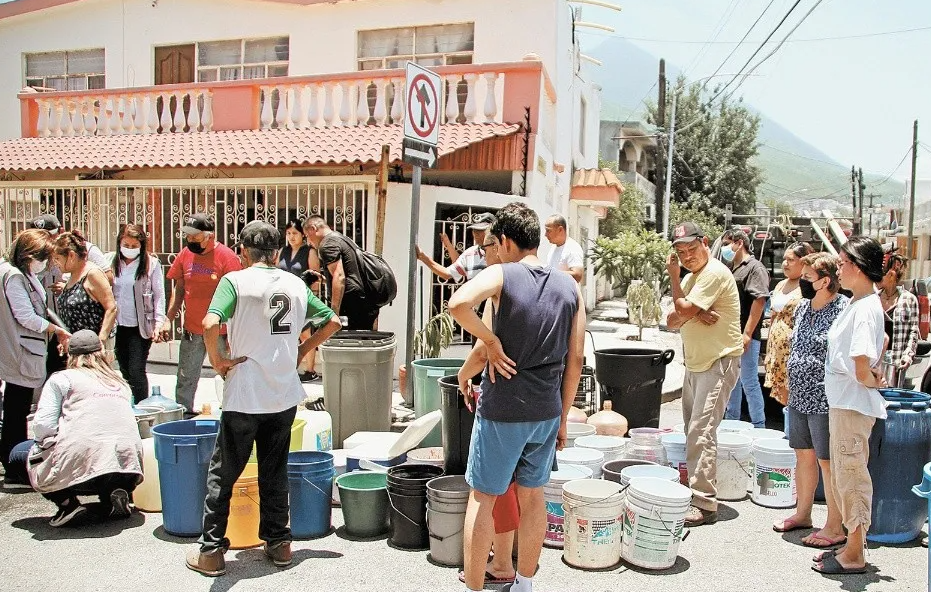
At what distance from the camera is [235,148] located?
435 inches

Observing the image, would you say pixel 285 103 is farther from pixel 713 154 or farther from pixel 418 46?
pixel 713 154

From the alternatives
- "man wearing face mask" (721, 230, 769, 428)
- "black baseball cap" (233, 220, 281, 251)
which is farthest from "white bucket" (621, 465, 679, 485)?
"black baseball cap" (233, 220, 281, 251)

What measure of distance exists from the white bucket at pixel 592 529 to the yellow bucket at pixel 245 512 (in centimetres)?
182

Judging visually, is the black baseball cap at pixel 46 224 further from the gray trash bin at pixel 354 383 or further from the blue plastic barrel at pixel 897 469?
the blue plastic barrel at pixel 897 469

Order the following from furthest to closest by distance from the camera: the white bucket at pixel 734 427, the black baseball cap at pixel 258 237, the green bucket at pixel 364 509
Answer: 1. the white bucket at pixel 734 427
2. the green bucket at pixel 364 509
3. the black baseball cap at pixel 258 237

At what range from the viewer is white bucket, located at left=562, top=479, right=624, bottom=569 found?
4648 millimetres

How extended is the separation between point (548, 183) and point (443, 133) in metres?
3.37

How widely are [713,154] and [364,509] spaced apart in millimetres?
38441

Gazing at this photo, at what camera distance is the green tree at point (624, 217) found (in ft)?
92.2

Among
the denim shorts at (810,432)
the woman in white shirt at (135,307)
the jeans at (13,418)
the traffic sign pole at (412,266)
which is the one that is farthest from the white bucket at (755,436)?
the jeans at (13,418)

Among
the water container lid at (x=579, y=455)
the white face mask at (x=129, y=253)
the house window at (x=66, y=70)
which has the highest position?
the house window at (x=66, y=70)

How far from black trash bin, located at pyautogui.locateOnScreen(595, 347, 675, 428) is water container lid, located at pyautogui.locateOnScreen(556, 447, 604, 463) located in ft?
4.84

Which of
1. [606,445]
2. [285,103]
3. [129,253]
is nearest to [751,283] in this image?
[606,445]

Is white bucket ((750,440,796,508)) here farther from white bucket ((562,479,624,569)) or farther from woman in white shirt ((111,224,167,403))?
woman in white shirt ((111,224,167,403))
